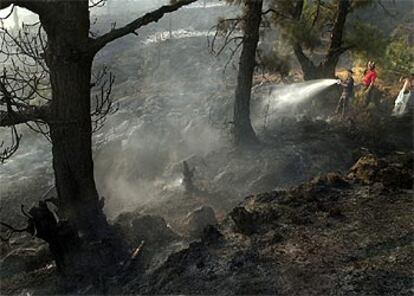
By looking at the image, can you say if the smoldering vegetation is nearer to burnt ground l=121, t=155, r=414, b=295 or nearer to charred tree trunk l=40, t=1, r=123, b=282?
Answer: charred tree trunk l=40, t=1, r=123, b=282

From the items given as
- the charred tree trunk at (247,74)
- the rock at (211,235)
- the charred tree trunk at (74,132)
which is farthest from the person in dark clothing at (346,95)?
the charred tree trunk at (74,132)

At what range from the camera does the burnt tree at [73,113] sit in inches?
215

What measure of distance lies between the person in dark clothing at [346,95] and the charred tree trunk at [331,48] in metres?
1.16

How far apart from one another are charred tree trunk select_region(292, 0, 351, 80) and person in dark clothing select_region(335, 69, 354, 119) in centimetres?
116

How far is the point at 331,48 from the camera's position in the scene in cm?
1454

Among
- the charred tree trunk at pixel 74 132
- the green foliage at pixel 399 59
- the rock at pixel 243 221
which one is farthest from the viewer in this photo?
the green foliage at pixel 399 59

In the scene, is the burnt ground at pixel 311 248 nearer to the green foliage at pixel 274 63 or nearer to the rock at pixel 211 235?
the rock at pixel 211 235

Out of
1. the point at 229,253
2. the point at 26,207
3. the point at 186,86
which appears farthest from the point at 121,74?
the point at 229,253

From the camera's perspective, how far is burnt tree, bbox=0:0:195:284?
5.46 m

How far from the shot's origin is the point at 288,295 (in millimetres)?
4633

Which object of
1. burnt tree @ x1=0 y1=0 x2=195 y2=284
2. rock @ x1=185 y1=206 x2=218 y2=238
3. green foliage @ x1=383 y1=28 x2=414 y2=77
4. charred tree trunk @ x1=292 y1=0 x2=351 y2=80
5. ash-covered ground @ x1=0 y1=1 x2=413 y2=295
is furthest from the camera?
green foliage @ x1=383 y1=28 x2=414 y2=77

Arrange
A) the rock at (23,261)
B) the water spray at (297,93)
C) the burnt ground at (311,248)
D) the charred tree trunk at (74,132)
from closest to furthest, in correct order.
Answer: the burnt ground at (311,248)
the charred tree trunk at (74,132)
the rock at (23,261)
the water spray at (297,93)

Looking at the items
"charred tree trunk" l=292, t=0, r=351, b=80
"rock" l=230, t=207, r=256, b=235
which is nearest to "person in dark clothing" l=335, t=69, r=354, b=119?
"charred tree trunk" l=292, t=0, r=351, b=80

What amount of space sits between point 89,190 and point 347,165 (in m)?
6.18
